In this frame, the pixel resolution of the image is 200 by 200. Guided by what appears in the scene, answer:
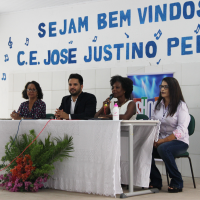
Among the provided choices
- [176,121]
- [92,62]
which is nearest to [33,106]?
[92,62]

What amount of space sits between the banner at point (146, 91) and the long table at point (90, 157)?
4.17 ft

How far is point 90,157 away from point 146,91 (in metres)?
1.87

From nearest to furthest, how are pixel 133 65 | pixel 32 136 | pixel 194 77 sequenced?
1. pixel 32 136
2. pixel 194 77
3. pixel 133 65

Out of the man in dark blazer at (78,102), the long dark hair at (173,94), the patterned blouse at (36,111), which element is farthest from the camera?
the patterned blouse at (36,111)

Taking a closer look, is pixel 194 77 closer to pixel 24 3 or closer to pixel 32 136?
pixel 32 136

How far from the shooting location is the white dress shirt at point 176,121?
11.1 ft

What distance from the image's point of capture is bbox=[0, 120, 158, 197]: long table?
2928 millimetres

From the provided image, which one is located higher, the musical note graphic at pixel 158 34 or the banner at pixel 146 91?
the musical note graphic at pixel 158 34

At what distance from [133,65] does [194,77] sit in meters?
0.90

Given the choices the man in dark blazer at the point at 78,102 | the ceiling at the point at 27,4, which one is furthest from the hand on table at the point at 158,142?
the ceiling at the point at 27,4

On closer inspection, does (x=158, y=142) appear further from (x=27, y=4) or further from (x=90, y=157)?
(x=27, y=4)

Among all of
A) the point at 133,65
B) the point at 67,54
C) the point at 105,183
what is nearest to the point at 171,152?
the point at 105,183

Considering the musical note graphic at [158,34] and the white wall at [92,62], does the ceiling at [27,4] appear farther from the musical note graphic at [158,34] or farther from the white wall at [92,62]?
the musical note graphic at [158,34]

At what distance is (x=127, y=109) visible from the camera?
→ 3.67 m
